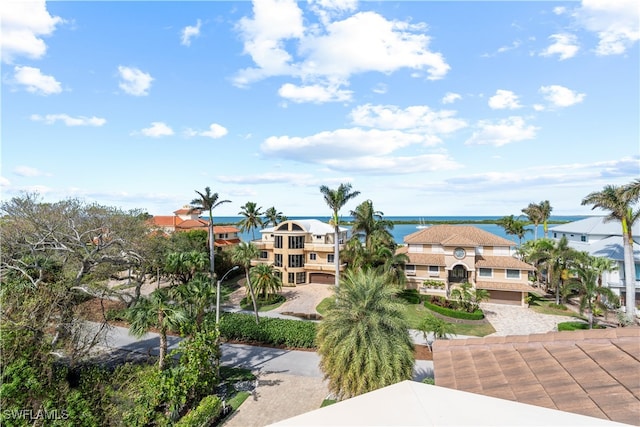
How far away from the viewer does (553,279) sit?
3278 centimetres

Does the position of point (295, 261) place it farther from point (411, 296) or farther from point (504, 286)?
point (504, 286)

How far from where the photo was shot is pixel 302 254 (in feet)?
143

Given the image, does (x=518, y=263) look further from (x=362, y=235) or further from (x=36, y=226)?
(x=36, y=226)

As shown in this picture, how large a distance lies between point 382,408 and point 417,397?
1.62ft

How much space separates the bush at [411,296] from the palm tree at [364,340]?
817 inches

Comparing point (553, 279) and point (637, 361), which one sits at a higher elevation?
point (637, 361)

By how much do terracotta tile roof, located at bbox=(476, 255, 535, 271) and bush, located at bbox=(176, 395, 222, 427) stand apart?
102 ft

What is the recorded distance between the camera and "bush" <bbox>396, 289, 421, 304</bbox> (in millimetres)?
33844

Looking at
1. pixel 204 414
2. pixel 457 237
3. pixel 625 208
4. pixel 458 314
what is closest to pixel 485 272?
pixel 457 237

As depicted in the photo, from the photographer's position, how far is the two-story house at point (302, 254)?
43.2 meters

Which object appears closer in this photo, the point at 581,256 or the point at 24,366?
the point at 24,366

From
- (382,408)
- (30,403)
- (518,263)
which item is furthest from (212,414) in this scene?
(518,263)

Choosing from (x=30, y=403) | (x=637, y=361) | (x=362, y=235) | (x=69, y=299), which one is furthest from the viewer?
(x=362, y=235)

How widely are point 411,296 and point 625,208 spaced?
20.7m
